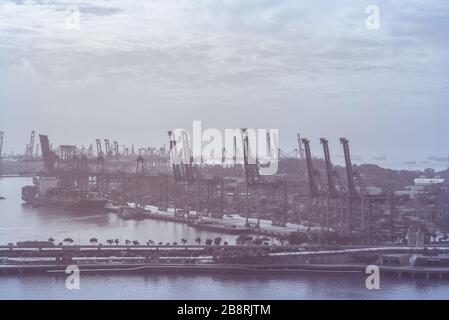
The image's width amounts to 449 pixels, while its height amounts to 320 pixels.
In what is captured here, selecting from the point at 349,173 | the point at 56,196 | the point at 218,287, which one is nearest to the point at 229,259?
the point at 218,287

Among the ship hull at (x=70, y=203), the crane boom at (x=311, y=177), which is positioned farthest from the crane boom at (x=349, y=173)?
the ship hull at (x=70, y=203)

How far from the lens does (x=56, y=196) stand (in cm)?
1163

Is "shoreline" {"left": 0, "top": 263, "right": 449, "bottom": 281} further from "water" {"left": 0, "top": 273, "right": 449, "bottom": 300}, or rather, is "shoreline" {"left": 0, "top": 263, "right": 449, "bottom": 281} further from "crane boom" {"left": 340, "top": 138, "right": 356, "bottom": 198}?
"crane boom" {"left": 340, "top": 138, "right": 356, "bottom": 198}

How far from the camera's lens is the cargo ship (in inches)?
430

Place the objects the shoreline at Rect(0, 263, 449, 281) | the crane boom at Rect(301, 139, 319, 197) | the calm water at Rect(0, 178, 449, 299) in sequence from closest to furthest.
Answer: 1. the calm water at Rect(0, 178, 449, 299)
2. the shoreline at Rect(0, 263, 449, 281)
3. the crane boom at Rect(301, 139, 319, 197)

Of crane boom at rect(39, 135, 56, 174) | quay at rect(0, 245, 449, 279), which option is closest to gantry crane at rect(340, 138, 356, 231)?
quay at rect(0, 245, 449, 279)

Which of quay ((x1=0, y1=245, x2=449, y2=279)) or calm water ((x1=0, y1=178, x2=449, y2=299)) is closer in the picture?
calm water ((x1=0, y1=178, x2=449, y2=299))

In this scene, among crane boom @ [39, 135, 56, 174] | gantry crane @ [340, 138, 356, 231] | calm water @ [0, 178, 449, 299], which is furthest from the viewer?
crane boom @ [39, 135, 56, 174]

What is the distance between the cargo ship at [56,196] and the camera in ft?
35.9

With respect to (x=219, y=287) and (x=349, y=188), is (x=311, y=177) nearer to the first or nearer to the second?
(x=349, y=188)

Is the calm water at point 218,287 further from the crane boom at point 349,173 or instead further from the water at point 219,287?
the crane boom at point 349,173
